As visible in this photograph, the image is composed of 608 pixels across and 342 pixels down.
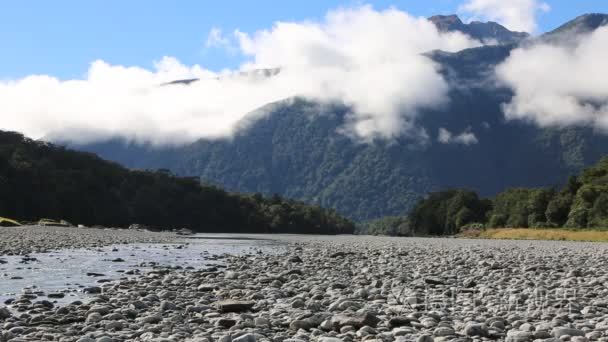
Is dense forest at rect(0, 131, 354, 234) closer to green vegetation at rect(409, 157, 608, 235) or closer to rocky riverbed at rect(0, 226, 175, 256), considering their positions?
green vegetation at rect(409, 157, 608, 235)

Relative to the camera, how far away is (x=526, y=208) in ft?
357

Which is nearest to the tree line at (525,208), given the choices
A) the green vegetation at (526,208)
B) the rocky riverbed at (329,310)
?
the green vegetation at (526,208)

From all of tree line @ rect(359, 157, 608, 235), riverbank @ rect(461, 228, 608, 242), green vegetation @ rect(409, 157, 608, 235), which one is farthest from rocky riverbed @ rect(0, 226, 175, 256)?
green vegetation @ rect(409, 157, 608, 235)

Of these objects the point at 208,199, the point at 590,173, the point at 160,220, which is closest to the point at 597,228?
the point at 590,173

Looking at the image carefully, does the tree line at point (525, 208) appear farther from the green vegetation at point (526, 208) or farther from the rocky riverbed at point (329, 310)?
the rocky riverbed at point (329, 310)

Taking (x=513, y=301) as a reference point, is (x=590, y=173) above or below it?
above

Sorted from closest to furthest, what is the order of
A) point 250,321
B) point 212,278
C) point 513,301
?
1. point 250,321
2. point 513,301
3. point 212,278

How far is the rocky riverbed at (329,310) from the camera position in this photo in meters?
9.56

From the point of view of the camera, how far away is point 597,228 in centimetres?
7850

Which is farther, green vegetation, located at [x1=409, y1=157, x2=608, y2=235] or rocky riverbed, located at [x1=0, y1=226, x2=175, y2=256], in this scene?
green vegetation, located at [x1=409, y1=157, x2=608, y2=235]

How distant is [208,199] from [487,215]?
70266mm

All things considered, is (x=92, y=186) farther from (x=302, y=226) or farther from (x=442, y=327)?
(x=442, y=327)

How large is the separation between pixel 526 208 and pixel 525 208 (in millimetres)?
264

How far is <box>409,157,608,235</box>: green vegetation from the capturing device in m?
88.1
